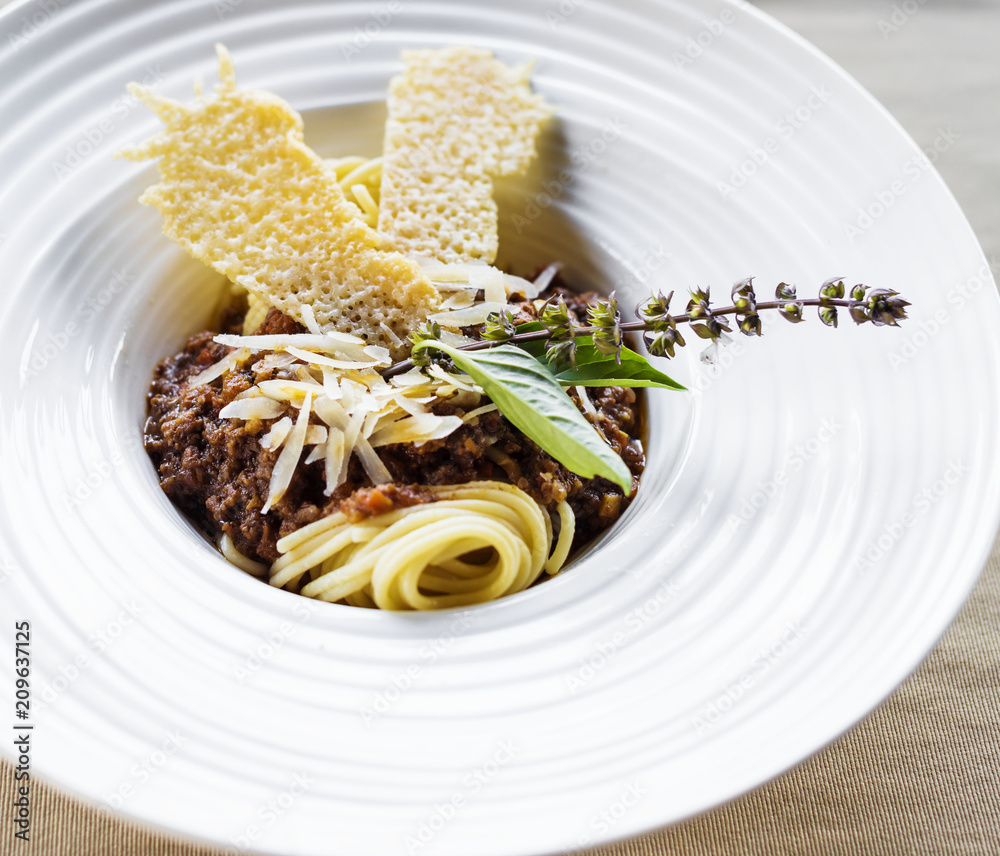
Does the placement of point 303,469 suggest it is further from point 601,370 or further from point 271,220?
point 601,370

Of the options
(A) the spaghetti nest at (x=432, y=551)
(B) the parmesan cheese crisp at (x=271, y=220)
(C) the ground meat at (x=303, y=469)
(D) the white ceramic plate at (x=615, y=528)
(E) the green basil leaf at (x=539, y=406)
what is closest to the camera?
(D) the white ceramic plate at (x=615, y=528)

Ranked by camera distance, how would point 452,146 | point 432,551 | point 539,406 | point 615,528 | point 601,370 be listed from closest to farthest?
point 539,406 → point 432,551 → point 601,370 → point 615,528 → point 452,146

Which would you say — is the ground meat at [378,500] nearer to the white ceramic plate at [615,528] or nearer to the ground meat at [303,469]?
the ground meat at [303,469]

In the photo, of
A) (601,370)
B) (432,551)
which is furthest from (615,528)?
(432,551)

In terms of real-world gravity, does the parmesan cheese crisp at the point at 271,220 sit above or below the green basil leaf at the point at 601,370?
above

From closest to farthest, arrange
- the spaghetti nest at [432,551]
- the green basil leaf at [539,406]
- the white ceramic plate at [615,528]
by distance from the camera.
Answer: the white ceramic plate at [615,528] < the green basil leaf at [539,406] < the spaghetti nest at [432,551]

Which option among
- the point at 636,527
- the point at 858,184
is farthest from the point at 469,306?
the point at 858,184

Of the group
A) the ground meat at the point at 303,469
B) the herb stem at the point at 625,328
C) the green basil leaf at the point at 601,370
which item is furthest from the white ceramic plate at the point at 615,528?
the herb stem at the point at 625,328
